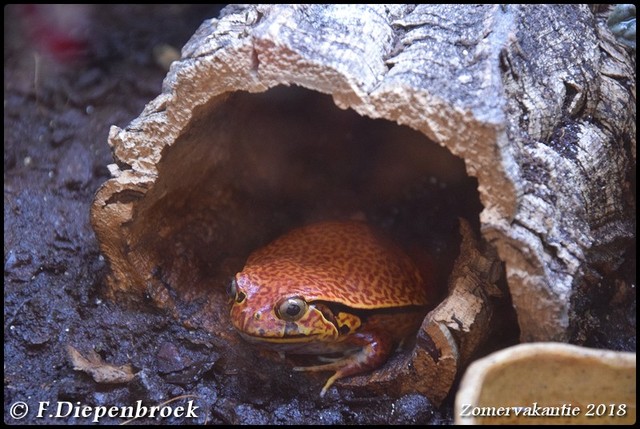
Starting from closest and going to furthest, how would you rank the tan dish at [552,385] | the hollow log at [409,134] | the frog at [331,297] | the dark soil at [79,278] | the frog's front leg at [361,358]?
the tan dish at [552,385]
the hollow log at [409,134]
the dark soil at [79,278]
the frog at [331,297]
the frog's front leg at [361,358]

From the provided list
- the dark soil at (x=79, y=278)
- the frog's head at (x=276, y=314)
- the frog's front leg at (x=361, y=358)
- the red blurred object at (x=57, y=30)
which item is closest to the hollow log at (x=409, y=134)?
the dark soil at (x=79, y=278)

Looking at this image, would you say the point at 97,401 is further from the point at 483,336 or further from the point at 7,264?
the point at 483,336

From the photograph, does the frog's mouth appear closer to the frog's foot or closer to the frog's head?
the frog's head

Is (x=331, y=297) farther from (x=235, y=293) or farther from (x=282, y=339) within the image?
(x=235, y=293)

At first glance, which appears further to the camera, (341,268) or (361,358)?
(341,268)

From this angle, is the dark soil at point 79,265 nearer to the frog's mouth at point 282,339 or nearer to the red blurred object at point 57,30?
the red blurred object at point 57,30

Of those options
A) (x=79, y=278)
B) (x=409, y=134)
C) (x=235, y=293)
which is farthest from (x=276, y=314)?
(x=409, y=134)
